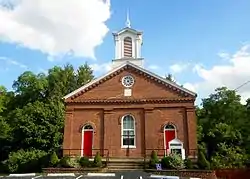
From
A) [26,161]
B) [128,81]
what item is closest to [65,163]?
[128,81]

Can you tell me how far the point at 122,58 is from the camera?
33.1 m

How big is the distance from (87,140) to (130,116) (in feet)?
13.8

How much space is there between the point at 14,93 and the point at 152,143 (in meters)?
28.9

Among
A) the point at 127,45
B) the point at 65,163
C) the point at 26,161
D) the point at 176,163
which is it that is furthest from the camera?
the point at 26,161

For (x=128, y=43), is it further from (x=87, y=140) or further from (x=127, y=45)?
(x=87, y=140)

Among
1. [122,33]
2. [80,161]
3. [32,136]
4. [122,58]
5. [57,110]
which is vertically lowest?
[80,161]

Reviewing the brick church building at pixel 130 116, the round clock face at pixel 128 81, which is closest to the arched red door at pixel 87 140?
the brick church building at pixel 130 116

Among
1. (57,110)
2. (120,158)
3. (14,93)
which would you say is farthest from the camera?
(14,93)

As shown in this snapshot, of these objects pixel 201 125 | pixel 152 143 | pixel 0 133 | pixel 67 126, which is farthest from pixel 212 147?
pixel 0 133

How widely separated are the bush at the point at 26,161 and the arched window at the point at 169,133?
13.1 metres

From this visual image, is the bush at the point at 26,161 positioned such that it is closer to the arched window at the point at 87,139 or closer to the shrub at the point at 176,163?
the arched window at the point at 87,139

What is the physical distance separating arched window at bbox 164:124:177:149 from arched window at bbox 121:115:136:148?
2706 mm

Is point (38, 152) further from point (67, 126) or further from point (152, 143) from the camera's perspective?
point (152, 143)

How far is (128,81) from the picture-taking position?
1231 inches
